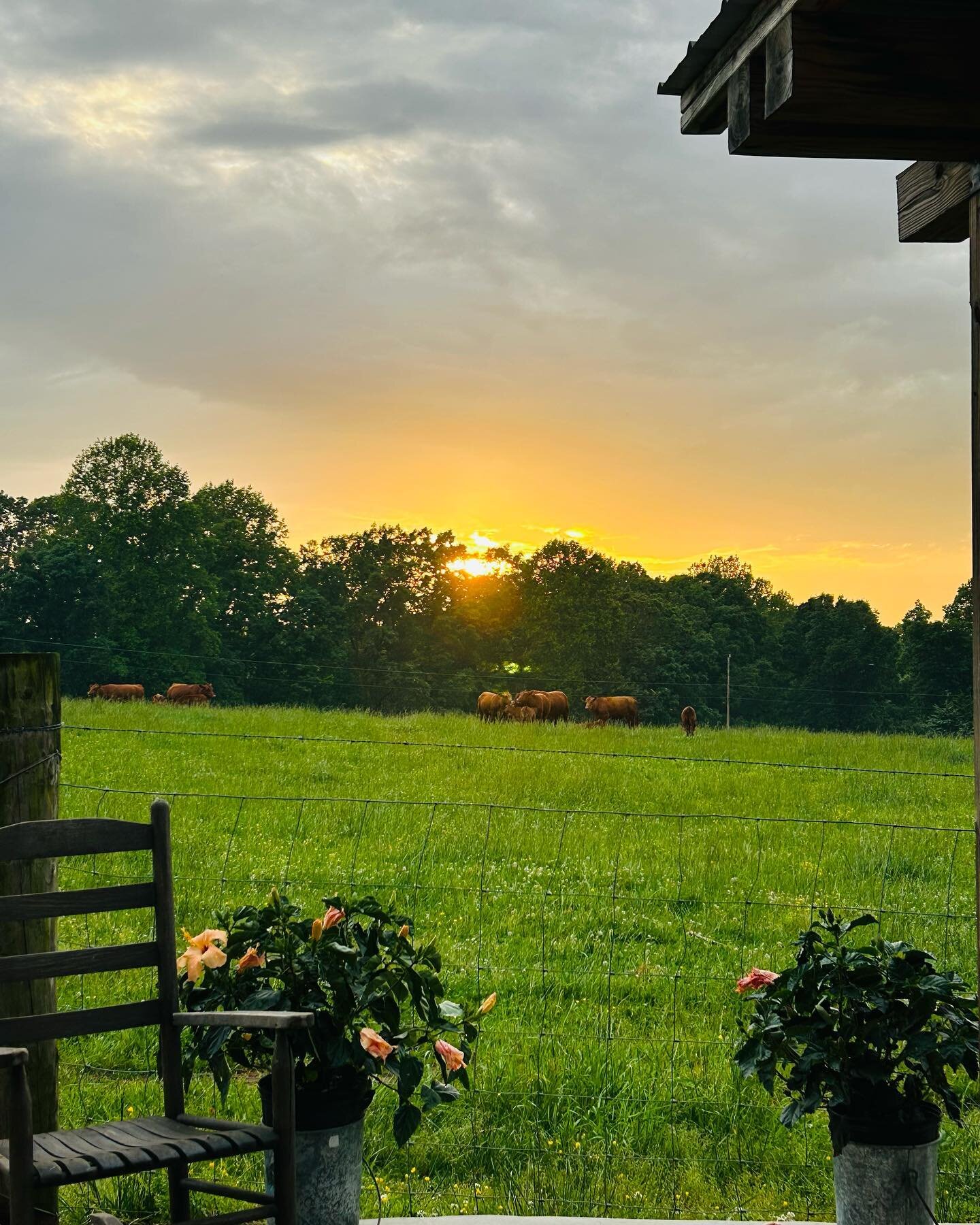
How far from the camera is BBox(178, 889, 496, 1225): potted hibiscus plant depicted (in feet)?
9.87

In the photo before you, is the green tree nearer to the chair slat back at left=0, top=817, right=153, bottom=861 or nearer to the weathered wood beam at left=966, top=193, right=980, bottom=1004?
the chair slat back at left=0, top=817, right=153, bottom=861

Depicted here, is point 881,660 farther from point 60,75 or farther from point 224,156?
point 60,75

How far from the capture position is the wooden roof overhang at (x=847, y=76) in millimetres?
2148

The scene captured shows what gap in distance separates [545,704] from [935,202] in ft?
76.0

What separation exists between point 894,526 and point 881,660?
919 cm

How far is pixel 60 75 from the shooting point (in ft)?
39.9

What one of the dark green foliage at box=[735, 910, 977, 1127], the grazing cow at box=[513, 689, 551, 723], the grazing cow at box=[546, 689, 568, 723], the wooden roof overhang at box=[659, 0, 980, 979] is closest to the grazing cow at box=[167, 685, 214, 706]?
the grazing cow at box=[513, 689, 551, 723]

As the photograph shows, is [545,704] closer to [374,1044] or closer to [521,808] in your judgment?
[521,808]

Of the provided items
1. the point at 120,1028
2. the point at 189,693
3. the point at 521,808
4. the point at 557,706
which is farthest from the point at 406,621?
the point at 120,1028

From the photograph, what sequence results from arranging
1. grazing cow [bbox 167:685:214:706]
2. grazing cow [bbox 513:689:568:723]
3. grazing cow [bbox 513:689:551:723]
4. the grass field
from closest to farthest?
the grass field
grazing cow [bbox 513:689:551:723]
grazing cow [bbox 513:689:568:723]
grazing cow [bbox 167:685:214:706]

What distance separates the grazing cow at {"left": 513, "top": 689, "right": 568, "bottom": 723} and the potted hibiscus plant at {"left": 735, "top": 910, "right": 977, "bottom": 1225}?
21285mm

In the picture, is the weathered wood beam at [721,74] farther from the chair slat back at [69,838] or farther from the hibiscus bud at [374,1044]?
the hibiscus bud at [374,1044]

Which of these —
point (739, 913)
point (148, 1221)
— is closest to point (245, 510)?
point (739, 913)

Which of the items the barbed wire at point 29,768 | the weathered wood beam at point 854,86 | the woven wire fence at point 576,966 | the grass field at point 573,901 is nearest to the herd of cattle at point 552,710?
the grass field at point 573,901
